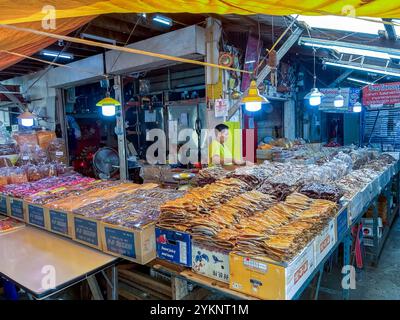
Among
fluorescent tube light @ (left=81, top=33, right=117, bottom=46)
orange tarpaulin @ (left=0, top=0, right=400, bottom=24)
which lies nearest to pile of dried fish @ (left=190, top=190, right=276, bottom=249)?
orange tarpaulin @ (left=0, top=0, right=400, bottom=24)

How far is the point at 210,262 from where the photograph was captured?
1671 millimetres

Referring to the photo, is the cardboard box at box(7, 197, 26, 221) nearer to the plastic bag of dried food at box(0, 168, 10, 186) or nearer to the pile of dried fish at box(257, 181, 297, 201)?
the plastic bag of dried food at box(0, 168, 10, 186)

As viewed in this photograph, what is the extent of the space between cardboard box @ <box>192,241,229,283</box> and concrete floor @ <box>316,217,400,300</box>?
155 centimetres

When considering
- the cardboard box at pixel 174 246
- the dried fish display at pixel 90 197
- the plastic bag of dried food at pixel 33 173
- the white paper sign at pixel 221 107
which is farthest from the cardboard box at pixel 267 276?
the white paper sign at pixel 221 107

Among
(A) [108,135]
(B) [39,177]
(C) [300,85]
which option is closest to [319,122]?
(C) [300,85]

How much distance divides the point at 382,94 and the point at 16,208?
27.5 feet

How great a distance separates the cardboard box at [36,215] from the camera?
8.18 feet

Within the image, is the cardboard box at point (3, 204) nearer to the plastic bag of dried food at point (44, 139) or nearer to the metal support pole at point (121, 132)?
the plastic bag of dried food at point (44, 139)

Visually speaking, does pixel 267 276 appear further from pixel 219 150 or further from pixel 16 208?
pixel 219 150

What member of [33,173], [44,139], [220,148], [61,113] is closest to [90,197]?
[33,173]

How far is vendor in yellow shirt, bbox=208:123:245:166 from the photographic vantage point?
501 cm

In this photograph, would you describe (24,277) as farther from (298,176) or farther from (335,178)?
(335,178)
